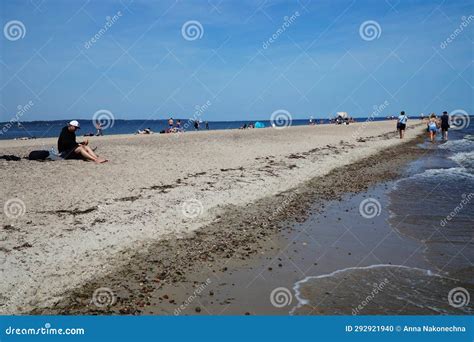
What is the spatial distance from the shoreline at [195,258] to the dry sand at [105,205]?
337 millimetres

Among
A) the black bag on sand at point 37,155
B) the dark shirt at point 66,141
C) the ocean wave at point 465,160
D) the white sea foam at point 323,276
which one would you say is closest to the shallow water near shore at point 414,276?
the white sea foam at point 323,276

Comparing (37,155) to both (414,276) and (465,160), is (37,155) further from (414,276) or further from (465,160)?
(465,160)

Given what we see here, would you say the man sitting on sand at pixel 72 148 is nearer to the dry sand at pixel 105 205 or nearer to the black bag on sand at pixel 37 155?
the black bag on sand at pixel 37 155

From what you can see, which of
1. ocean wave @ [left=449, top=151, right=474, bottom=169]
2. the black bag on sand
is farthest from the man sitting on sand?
ocean wave @ [left=449, top=151, right=474, bottom=169]

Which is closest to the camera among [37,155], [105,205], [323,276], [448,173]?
[323,276]

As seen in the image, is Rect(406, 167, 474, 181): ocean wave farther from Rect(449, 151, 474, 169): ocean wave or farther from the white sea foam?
the white sea foam

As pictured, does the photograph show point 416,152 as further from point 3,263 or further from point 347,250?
point 3,263

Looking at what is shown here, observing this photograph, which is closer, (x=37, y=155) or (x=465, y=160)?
(x=37, y=155)

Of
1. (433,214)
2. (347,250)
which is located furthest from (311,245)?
(433,214)

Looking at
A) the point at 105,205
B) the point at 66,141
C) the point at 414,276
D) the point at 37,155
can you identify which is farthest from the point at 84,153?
the point at 414,276

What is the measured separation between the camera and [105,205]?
1012 centimetres

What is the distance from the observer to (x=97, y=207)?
989 cm

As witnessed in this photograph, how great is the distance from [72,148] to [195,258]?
1102cm

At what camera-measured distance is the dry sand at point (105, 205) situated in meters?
6.44
